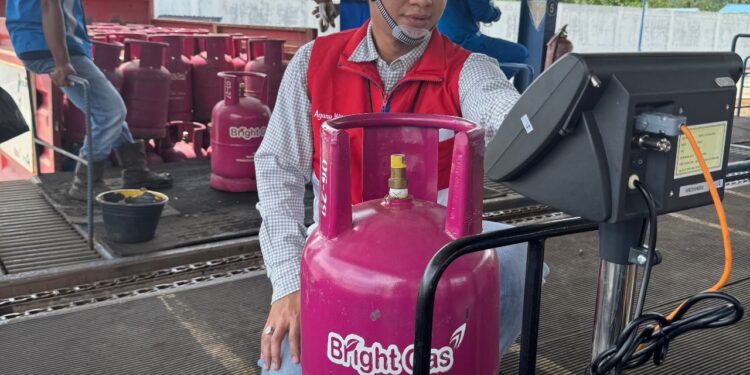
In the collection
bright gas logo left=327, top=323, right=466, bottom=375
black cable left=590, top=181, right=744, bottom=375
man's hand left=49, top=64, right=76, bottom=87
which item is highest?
man's hand left=49, top=64, right=76, bottom=87

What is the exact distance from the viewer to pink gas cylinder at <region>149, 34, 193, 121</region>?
6.48 meters

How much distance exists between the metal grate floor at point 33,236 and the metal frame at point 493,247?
9.02 feet

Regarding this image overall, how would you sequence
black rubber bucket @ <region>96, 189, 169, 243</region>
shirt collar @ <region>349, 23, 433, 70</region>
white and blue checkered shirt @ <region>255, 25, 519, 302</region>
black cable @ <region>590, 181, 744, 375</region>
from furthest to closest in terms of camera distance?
black rubber bucket @ <region>96, 189, 169, 243</region>
shirt collar @ <region>349, 23, 433, 70</region>
white and blue checkered shirt @ <region>255, 25, 519, 302</region>
black cable @ <region>590, 181, 744, 375</region>

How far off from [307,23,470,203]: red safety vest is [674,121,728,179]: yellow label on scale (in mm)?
832

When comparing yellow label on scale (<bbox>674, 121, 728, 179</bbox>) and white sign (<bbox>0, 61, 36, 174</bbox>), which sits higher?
yellow label on scale (<bbox>674, 121, 728, 179</bbox>)

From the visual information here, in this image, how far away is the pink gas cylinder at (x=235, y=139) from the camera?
488 centimetres

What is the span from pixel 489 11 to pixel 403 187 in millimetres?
4024

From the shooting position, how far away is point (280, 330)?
164cm

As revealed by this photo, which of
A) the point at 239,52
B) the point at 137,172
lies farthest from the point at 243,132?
the point at 239,52

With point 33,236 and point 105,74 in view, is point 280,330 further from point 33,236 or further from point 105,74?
point 105,74

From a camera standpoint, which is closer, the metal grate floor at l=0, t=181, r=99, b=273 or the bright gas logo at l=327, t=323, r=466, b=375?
the bright gas logo at l=327, t=323, r=466, b=375

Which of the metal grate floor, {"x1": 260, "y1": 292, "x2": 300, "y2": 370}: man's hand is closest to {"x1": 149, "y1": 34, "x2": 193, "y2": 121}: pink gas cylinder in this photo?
the metal grate floor

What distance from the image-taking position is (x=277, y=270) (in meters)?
1.77

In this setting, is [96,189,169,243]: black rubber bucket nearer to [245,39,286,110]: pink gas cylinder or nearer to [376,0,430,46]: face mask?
[376,0,430,46]: face mask
